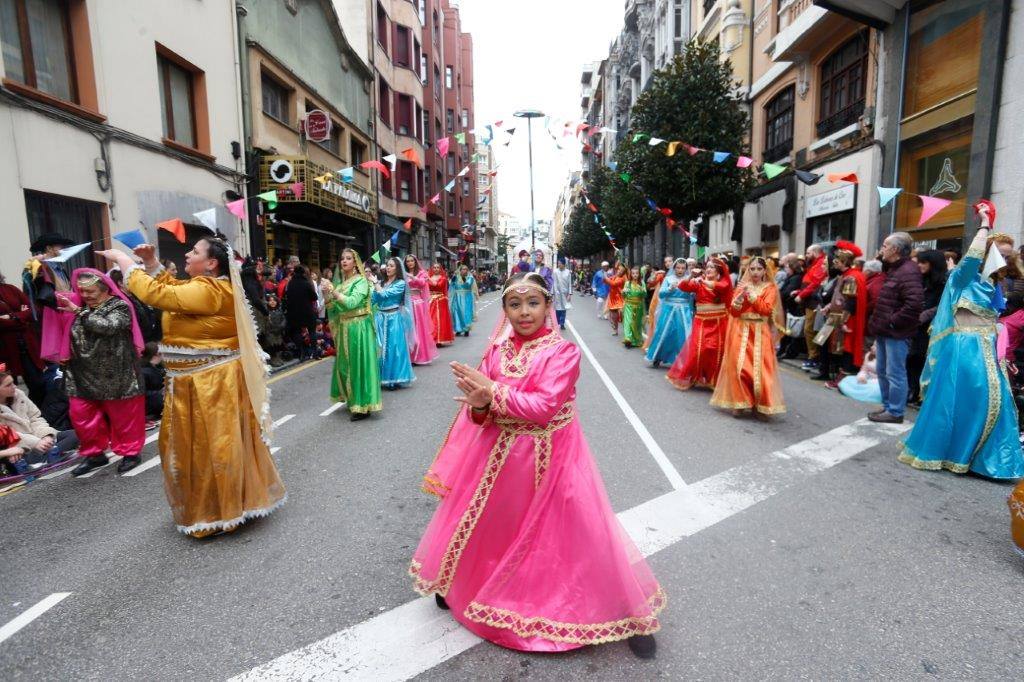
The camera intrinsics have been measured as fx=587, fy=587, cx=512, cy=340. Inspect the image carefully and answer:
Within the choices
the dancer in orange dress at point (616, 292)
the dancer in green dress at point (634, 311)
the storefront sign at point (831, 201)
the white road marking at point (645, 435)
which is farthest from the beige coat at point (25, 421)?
the storefront sign at point (831, 201)

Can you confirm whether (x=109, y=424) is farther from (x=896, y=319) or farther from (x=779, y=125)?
(x=779, y=125)

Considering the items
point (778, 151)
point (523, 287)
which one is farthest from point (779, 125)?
point (523, 287)

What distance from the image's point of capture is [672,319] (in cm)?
995

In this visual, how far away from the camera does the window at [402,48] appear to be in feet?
93.4

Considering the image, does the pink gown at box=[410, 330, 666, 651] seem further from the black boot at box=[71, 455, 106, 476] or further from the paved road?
the black boot at box=[71, 455, 106, 476]

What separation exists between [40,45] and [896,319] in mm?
12258

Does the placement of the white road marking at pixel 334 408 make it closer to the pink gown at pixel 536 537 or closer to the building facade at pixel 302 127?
the pink gown at pixel 536 537

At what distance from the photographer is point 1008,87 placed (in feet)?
32.4

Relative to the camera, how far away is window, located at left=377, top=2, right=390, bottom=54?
2617 centimetres

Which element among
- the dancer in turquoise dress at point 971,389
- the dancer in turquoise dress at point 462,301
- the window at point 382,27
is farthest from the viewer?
the window at point 382,27

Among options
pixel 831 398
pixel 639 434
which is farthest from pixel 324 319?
pixel 831 398

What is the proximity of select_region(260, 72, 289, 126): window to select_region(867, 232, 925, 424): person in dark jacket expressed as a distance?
14908 millimetres

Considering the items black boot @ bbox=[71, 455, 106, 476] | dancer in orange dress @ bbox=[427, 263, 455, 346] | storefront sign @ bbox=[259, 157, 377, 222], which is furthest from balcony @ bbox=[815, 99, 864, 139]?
black boot @ bbox=[71, 455, 106, 476]

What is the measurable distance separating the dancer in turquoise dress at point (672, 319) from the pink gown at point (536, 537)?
25.2 ft
